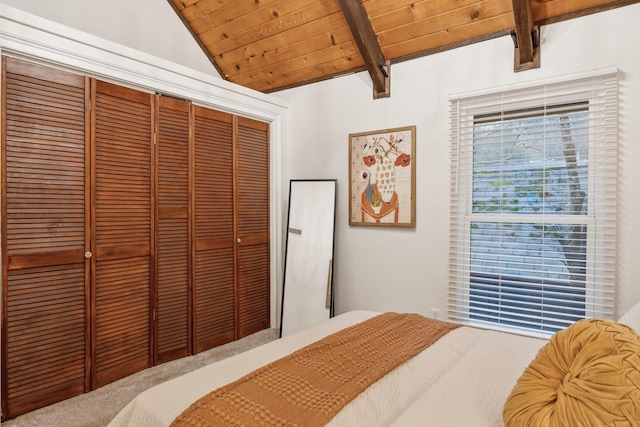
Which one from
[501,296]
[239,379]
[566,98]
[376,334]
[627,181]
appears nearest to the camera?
[239,379]

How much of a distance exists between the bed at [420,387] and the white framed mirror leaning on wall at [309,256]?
1.61 m

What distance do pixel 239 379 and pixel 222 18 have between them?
10.3 feet

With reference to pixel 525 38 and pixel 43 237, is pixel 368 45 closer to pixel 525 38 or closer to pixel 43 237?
pixel 525 38

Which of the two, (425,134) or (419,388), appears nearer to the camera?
(419,388)

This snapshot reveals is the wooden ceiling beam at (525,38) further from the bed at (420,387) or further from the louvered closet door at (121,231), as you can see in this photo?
the louvered closet door at (121,231)

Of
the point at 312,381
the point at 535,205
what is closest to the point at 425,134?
the point at 535,205

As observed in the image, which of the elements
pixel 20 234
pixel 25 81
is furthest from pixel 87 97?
pixel 20 234

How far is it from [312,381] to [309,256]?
7.09ft

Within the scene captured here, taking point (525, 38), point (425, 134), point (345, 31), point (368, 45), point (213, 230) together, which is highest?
point (345, 31)

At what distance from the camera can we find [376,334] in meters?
1.81

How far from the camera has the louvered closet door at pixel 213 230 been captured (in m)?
3.05

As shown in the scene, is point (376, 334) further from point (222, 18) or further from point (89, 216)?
point (222, 18)

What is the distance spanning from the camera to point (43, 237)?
220 cm

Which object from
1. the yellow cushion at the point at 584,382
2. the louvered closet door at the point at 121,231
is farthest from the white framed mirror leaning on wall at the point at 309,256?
the yellow cushion at the point at 584,382
